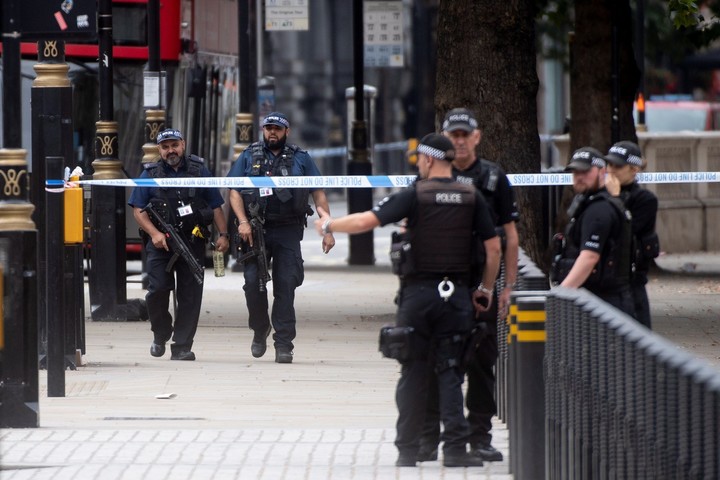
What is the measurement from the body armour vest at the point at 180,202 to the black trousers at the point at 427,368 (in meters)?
4.76

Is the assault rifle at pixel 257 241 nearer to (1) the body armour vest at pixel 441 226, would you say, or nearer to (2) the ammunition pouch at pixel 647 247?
(2) the ammunition pouch at pixel 647 247

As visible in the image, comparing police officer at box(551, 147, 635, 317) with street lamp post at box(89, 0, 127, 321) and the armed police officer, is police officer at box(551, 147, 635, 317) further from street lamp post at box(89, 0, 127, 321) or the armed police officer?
street lamp post at box(89, 0, 127, 321)

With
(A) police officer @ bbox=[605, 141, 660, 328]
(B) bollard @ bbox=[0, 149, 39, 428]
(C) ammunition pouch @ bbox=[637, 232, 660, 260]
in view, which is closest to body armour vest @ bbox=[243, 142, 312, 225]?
(A) police officer @ bbox=[605, 141, 660, 328]

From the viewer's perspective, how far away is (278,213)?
12.4m

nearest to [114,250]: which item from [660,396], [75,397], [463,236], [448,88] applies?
[448,88]

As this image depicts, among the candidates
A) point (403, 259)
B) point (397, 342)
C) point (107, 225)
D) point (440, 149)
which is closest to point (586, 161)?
point (440, 149)

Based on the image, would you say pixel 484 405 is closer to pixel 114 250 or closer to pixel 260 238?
pixel 260 238

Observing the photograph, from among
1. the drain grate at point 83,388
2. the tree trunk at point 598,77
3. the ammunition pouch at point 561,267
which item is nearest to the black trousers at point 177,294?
the drain grate at point 83,388

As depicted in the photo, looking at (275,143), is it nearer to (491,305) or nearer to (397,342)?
(491,305)

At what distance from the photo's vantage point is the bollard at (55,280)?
10430mm

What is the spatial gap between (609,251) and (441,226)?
2.08 meters

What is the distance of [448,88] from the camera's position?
1519 cm

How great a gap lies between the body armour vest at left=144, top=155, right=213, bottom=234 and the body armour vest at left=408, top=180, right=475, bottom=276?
488cm

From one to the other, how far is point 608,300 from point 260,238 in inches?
127
